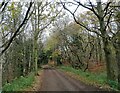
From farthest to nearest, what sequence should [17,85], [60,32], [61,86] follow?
[60,32] < [61,86] < [17,85]

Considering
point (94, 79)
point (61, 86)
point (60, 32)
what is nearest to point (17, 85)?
point (61, 86)

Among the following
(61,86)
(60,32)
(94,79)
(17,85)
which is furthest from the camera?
(60,32)

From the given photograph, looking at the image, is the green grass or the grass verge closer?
the green grass

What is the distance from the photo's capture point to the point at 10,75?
43000mm

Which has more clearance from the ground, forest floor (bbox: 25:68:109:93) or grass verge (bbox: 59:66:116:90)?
grass verge (bbox: 59:66:116:90)

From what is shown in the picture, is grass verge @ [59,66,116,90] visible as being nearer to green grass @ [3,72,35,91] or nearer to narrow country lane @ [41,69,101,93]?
narrow country lane @ [41,69,101,93]

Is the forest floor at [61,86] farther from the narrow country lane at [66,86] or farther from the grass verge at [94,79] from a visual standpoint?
the grass verge at [94,79]

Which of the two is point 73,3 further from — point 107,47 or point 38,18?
point 38,18

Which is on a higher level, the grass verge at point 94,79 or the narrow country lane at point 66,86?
the grass verge at point 94,79

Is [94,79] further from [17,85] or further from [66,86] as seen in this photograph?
[17,85]

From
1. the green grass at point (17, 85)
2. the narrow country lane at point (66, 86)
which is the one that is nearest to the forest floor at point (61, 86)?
the narrow country lane at point (66, 86)

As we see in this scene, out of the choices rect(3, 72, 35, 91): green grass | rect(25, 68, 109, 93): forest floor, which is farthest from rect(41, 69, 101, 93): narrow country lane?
rect(3, 72, 35, 91): green grass

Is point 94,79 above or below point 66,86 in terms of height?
above

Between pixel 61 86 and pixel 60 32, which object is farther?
pixel 60 32
